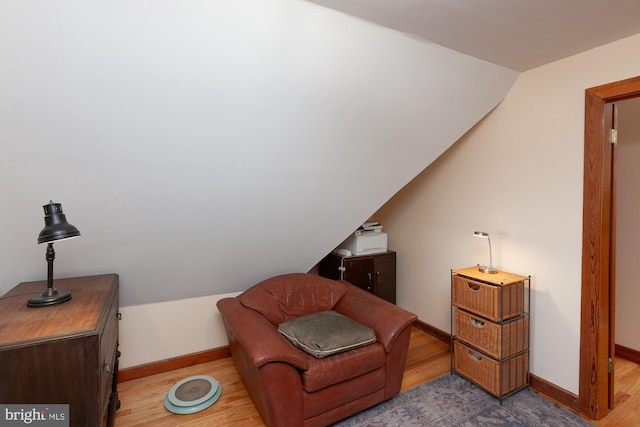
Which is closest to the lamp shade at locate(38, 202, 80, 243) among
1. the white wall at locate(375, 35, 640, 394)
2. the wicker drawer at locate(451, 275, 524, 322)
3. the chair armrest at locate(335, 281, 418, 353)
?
the chair armrest at locate(335, 281, 418, 353)

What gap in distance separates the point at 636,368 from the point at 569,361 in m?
0.98

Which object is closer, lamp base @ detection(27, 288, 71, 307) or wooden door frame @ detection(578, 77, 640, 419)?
lamp base @ detection(27, 288, 71, 307)

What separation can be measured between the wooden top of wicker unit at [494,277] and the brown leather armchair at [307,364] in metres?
0.59

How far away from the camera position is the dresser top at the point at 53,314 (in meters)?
1.22

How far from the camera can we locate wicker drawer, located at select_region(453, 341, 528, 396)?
2.21m

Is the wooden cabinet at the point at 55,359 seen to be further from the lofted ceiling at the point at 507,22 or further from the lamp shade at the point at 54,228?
the lofted ceiling at the point at 507,22

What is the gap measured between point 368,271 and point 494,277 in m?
1.25

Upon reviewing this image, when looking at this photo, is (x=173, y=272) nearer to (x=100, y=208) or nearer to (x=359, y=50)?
(x=100, y=208)

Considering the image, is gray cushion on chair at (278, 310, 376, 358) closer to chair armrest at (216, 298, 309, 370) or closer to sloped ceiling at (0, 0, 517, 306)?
chair armrest at (216, 298, 309, 370)

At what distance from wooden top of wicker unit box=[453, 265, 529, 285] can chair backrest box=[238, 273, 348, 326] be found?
0.99 meters

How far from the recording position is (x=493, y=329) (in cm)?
221

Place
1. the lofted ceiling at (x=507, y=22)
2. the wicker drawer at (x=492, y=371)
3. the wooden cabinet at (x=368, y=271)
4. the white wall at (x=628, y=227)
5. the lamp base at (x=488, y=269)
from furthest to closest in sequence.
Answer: the wooden cabinet at (x=368, y=271) < the white wall at (x=628, y=227) < the lamp base at (x=488, y=269) < the wicker drawer at (x=492, y=371) < the lofted ceiling at (x=507, y=22)

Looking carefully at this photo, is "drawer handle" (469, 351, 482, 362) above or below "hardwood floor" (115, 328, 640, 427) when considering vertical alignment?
above

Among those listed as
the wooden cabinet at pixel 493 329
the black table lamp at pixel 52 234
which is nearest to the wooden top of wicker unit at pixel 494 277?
the wooden cabinet at pixel 493 329
